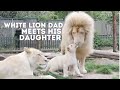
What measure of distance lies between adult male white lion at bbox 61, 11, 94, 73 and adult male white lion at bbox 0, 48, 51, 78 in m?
0.31

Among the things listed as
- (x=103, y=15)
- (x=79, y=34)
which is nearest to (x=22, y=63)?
(x=79, y=34)

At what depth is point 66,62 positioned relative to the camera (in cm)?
342

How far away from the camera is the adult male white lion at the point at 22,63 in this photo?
10.9ft

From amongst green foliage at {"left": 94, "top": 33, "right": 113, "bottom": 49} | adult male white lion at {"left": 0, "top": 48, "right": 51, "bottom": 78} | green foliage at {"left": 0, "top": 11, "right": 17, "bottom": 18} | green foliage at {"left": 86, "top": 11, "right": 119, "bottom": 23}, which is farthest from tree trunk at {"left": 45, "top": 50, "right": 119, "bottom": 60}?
green foliage at {"left": 0, "top": 11, "right": 17, "bottom": 18}

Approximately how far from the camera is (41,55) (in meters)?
3.43

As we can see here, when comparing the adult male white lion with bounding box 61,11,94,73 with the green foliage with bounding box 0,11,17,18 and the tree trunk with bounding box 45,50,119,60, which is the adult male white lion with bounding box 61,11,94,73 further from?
the green foliage with bounding box 0,11,17,18

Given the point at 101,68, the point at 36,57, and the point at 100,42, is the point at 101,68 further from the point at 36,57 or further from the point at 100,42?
the point at 36,57

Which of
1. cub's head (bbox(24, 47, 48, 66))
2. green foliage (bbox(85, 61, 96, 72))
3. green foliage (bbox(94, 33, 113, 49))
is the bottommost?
green foliage (bbox(85, 61, 96, 72))

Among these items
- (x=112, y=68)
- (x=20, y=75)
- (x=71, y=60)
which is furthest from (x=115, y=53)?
(x=20, y=75)

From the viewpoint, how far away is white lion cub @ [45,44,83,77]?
3.42 m

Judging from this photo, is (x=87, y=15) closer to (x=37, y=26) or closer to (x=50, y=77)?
(x=37, y=26)

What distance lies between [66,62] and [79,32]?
0.40 m

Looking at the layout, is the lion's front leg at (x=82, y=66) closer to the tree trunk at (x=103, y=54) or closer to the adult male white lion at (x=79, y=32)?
the adult male white lion at (x=79, y=32)
